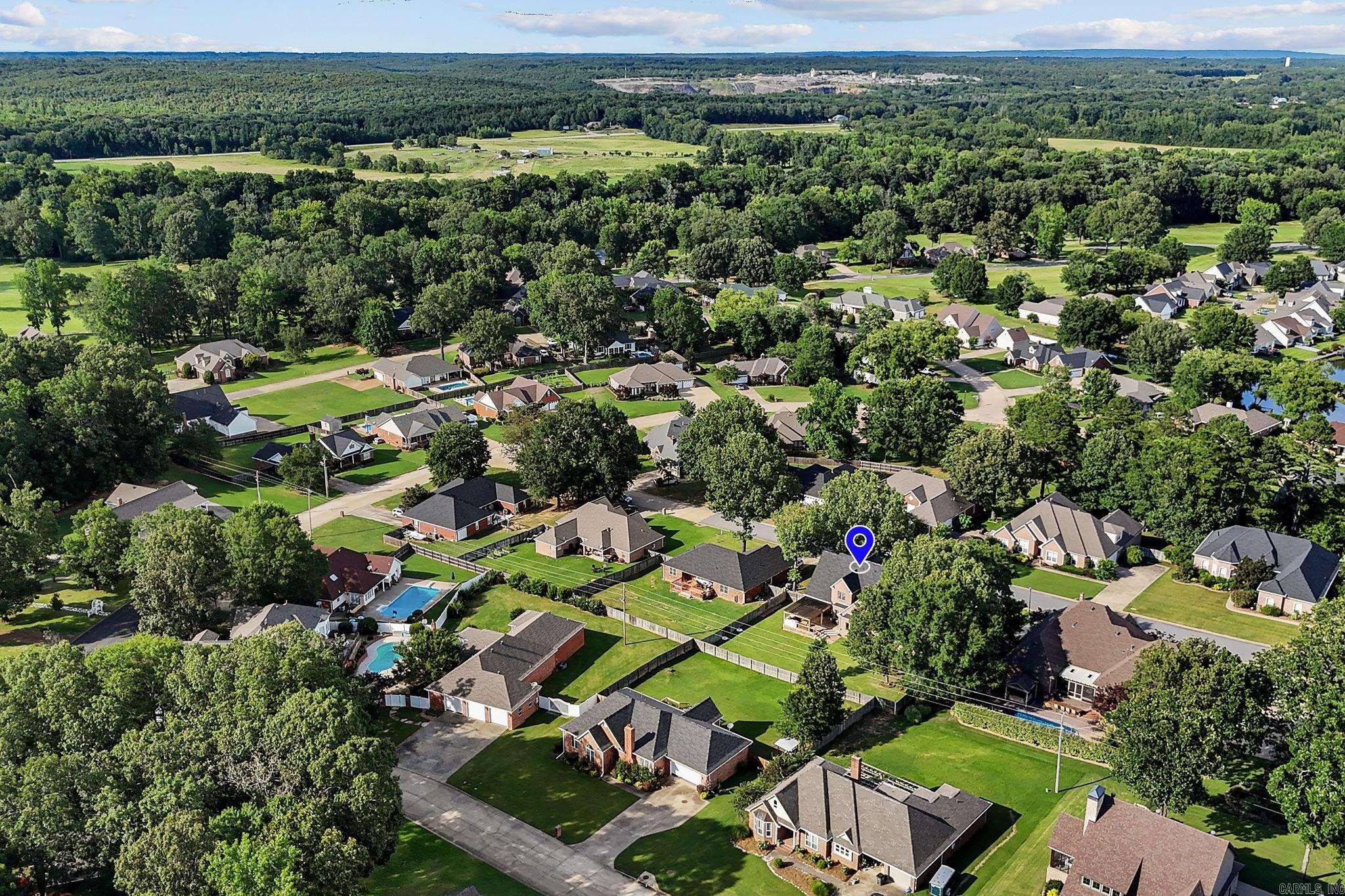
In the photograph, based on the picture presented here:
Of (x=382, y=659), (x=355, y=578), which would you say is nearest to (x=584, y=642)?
(x=382, y=659)

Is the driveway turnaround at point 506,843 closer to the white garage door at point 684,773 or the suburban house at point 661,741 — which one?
the suburban house at point 661,741

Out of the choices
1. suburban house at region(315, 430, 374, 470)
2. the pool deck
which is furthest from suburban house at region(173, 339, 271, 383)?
the pool deck

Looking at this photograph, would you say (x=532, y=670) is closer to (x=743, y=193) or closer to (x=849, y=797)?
(x=849, y=797)

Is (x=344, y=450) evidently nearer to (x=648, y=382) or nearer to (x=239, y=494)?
(x=239, y=494)

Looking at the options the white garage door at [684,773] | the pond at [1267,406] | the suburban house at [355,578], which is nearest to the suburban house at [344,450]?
the suburban house at [355,578]

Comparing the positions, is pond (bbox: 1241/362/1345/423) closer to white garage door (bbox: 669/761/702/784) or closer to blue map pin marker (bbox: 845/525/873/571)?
blue map pin marker (bbox: 845/525/873/571)

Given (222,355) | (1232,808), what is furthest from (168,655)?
(222,355)
